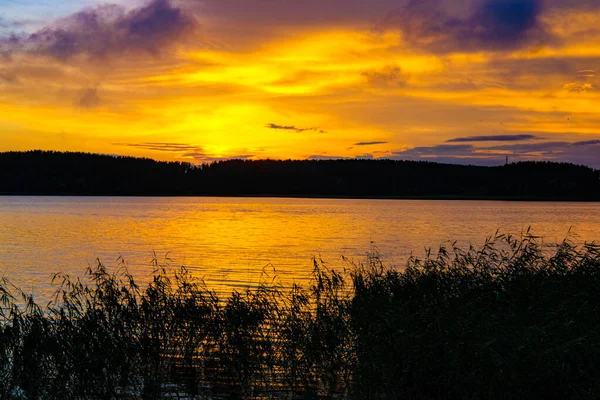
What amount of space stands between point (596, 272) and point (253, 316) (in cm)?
965

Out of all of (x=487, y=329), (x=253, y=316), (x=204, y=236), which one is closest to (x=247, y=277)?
(x=253, y=316)

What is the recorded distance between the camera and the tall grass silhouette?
33.7ft

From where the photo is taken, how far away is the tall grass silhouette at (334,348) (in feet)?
33.7

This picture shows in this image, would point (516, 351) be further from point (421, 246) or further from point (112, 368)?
point (421, 246)

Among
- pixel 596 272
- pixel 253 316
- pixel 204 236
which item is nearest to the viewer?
pixel 253 316

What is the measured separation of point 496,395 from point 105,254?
38.4 meters

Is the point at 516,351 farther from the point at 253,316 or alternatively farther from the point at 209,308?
the point at 209,308

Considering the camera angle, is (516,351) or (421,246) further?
(421,246)

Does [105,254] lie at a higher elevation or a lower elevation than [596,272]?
lower

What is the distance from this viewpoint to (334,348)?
14062mm

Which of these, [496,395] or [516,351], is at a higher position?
[516,351]

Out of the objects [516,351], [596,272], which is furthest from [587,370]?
[596,272]

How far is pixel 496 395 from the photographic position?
9.89 m

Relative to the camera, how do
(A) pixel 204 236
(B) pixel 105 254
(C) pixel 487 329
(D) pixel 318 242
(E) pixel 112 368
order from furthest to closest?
(A) pixel 204 236
(D) pixel 318 242
(B) pixel 105 254
(E) pixel 112 368
(C) pixel 487 329
